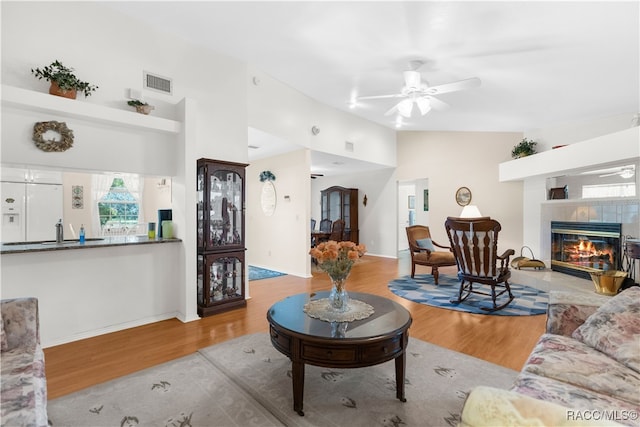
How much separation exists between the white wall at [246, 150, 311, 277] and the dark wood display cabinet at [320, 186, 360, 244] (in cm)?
243

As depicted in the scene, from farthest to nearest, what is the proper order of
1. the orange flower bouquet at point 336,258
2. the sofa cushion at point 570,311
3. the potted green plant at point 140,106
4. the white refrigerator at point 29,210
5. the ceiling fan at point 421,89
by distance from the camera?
the white refrigerator at point 29,210
the ceiling fan at point 421,89
the potted green plant at point 140,106
the orange flower bouquet at point 336,258
the sofa cushion at point 570,311

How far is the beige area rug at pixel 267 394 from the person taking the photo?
179 cm

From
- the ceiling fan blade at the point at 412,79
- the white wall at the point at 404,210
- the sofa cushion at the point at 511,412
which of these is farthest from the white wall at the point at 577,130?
the sofa cushion at the point at 511,412

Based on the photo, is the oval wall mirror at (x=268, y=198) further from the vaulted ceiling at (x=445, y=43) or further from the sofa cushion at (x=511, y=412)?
the sofa cushion at (x=511, y=412)

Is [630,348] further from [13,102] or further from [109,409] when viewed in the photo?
[13,102]

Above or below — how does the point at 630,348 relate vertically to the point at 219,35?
below

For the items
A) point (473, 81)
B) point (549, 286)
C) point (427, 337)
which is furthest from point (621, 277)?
point (473, 81)

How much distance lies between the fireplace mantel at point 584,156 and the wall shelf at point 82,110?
197 inches

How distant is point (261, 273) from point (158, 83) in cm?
367

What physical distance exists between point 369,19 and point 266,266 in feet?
16.0

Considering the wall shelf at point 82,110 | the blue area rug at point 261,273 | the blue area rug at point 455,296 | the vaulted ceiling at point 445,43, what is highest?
the vaulted ceiling at point 445,43

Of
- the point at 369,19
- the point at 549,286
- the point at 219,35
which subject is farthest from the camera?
the point at 549,286

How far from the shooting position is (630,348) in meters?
1.52

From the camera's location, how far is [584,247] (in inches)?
189
